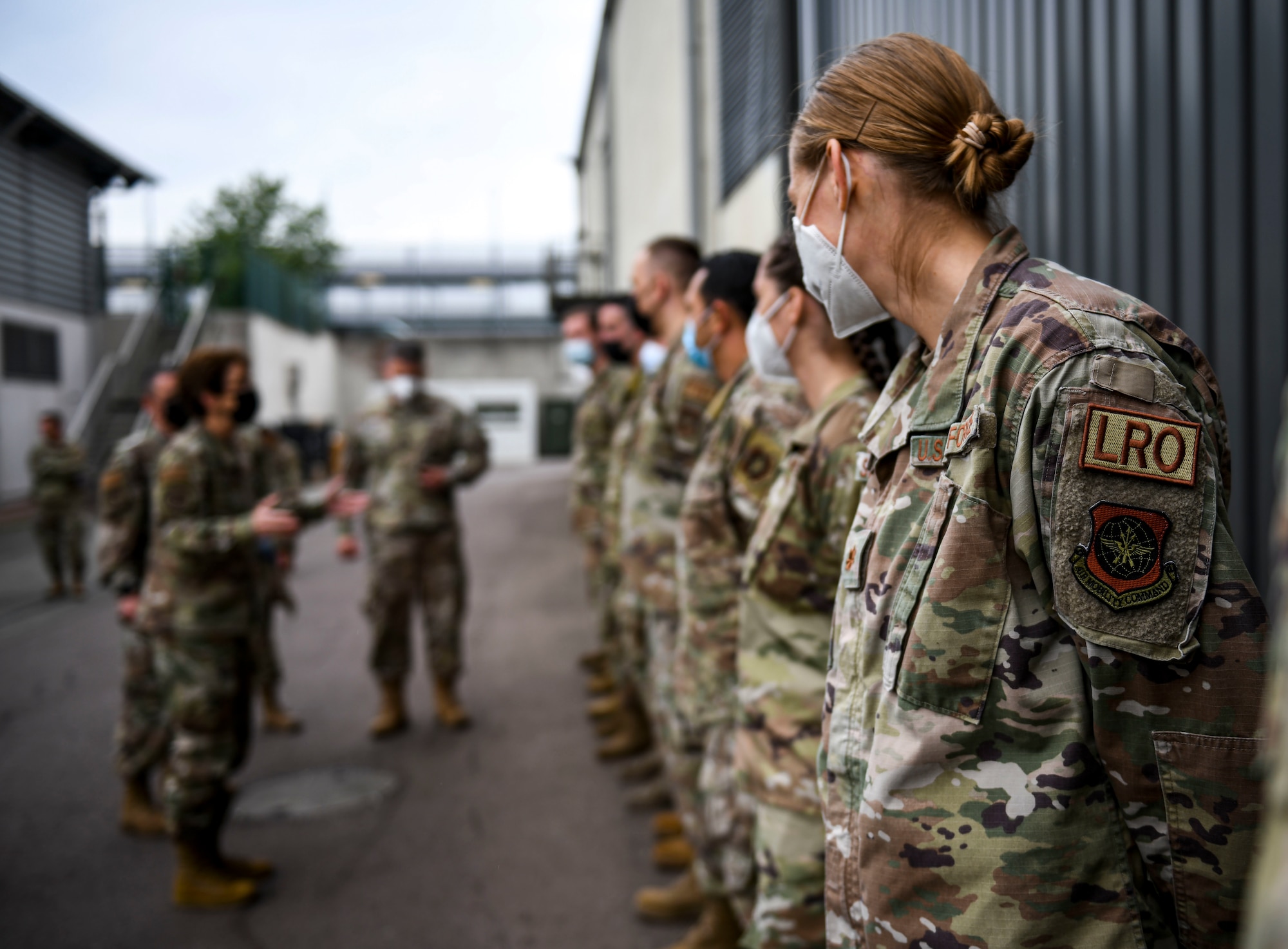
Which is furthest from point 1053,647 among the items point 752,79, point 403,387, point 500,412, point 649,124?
point 500,412

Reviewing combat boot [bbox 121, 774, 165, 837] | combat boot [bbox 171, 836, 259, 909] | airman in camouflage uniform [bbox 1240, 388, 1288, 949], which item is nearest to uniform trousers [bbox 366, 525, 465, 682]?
combat boot [bbox 121, 774, 165, 837]

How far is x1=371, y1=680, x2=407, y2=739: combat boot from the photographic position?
4766mm

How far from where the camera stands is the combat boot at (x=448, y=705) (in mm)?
4867

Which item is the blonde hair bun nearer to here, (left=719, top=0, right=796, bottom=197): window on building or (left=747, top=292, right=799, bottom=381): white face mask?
(left=747, top=292, right=799, bottom=381): white face mask

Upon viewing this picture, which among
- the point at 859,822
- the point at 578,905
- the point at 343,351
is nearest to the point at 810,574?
the point at 859,822

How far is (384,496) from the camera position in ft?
16.0

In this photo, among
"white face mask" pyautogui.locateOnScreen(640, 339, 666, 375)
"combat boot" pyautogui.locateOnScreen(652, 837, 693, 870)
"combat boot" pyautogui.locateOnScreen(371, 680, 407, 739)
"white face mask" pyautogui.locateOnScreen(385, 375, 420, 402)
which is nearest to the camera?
"combat boot" pyautogui.locateOnScreen(652, 837, 693, 870)

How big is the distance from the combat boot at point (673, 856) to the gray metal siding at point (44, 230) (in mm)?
16387

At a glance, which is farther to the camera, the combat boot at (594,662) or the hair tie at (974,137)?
the combat boot at (594,662)

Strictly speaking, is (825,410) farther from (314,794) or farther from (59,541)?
(59,541)

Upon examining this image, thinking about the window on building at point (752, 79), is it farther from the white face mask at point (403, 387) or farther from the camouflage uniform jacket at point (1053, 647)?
the camouflage uniform jacket at point (1053, 647)

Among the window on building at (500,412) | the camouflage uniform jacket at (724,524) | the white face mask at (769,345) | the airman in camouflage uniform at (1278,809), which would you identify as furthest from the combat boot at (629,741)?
the window on building at (500,412)

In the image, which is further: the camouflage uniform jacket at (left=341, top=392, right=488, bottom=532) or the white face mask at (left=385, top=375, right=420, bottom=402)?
the white face mask at (left=385, top=375, right=420, bottom=402)

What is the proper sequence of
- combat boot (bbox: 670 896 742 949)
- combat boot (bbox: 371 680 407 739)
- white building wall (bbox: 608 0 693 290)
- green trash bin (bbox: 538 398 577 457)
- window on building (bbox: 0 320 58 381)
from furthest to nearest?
green trash bin (bbox: 538 398 577 457)
window on building (bbox: 0 320 58 381)
white building wall (bbox: 608 0 693 290)
combat boot (bbox: 371 680 407 739)
combat boot (bbox: 670 896 742 949)
